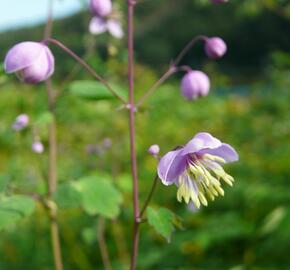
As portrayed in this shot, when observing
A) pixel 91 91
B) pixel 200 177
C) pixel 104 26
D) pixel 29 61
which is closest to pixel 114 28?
pixel 104 26

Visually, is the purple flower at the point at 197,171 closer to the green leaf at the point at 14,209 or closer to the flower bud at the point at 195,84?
the flower bud at the point at 195,84

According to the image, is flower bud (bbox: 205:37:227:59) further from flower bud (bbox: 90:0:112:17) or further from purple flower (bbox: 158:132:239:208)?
purple flower (bbox: 158:132:239:208)

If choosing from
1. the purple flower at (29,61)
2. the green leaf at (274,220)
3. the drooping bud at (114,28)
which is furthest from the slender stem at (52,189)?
the green leaf at (274,220)

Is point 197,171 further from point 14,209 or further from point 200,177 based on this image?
point 14,209

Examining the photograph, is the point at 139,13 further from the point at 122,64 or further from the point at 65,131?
the point at 122,64

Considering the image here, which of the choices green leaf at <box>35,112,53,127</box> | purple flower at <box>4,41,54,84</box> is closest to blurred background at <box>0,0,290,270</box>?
green leaf at <box>35,112,53,127</box>
